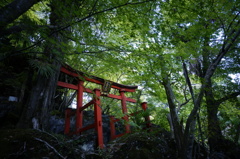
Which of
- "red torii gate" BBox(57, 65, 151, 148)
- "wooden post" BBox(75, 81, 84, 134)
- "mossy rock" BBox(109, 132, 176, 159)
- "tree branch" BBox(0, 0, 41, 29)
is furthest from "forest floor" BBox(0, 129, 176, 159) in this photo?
"wooden post" BBox(75, 81, 84, 134)

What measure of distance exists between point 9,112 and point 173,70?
196 inches

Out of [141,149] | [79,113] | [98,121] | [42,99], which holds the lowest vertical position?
[141,149]

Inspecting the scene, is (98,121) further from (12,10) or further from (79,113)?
(12,10)

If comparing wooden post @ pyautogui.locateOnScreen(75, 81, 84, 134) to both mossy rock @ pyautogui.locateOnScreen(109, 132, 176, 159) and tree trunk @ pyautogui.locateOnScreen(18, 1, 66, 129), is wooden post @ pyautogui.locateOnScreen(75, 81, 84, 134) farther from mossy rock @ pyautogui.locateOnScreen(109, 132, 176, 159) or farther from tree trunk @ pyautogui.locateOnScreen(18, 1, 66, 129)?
mossy rock @ pyautogui.locateOnScreen(109, 132, 176, 159)

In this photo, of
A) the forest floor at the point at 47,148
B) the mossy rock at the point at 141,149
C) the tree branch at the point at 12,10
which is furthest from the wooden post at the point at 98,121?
the tree branch at the point at 12,10

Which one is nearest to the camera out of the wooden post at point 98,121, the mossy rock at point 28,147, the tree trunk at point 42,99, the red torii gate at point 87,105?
the mossy rock at point 28,147

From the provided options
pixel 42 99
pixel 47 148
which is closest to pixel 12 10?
pixel 42 99

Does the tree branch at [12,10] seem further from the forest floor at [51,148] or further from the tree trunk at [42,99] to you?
the forest floor at [51,148]

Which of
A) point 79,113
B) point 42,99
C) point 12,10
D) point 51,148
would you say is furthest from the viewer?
point 79,113

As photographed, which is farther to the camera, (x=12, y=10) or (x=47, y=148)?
(x=12, y=10)

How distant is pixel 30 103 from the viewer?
343cm

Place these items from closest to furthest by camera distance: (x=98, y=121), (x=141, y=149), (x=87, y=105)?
(x=141, y=149)
(x=98, y=121)
(x=87, y=105)

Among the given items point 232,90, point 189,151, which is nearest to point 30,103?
point 189,151

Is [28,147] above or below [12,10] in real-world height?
below
